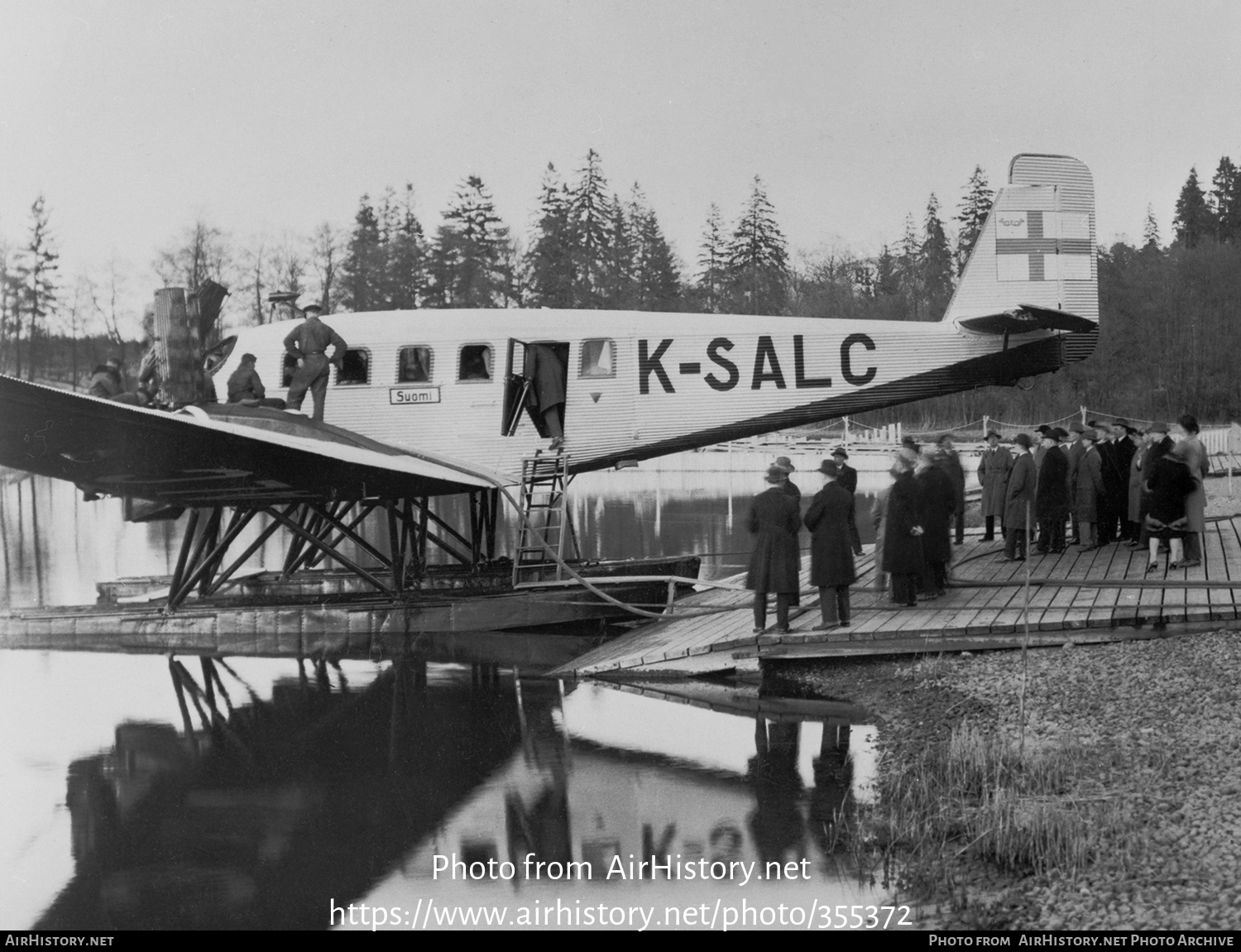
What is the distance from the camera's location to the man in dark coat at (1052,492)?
504 inches

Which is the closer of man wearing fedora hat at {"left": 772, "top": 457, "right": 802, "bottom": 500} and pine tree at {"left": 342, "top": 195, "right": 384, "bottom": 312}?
man wearing fedora hat at {"left": 772, "top": 457, "right": 802, "bottom": 500}

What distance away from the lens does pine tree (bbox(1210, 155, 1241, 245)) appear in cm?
6950

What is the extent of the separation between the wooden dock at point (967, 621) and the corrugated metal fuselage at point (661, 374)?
241cm

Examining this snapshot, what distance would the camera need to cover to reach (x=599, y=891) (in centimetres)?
541

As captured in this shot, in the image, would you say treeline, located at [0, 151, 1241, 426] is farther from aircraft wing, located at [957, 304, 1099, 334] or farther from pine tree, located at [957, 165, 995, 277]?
aircraft wing, located at [957, 304, 1099, 334]

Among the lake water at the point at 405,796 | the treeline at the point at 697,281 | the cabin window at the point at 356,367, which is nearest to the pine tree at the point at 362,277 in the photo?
the treeline at the point at 697,281

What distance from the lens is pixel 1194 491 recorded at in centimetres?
1099

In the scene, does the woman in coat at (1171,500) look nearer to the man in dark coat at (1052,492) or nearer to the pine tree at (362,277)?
the man in dark coat at (1052,492)

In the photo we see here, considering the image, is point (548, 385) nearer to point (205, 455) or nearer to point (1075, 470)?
point (205, 455)

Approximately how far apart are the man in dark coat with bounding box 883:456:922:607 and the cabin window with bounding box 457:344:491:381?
5.02 metres

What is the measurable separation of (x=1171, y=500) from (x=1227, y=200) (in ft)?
237

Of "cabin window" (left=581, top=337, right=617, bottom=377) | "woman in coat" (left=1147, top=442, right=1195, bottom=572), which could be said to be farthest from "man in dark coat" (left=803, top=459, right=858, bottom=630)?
"cabin window" (left=581, top=337, right=617, bottom=377)

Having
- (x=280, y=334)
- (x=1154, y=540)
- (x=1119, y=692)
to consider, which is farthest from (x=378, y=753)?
(x=1154, y=540)

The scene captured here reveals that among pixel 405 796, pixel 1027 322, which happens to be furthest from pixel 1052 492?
pixel 405 796
